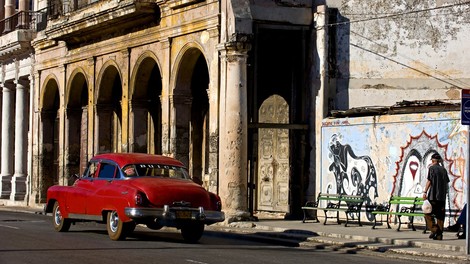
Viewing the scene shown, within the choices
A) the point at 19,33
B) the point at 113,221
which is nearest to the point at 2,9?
the point at 19,33

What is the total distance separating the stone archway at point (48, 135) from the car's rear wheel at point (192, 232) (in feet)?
73.0

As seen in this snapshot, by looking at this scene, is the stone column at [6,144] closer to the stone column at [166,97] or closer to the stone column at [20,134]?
the stone column at [20,134]

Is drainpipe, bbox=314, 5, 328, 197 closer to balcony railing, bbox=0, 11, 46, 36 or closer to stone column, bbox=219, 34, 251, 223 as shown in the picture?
stone column, bbox=219, 34, 251, 223

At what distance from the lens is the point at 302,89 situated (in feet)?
90.5

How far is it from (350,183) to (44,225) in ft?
25.6

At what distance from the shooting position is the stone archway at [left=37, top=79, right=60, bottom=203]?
135 ft

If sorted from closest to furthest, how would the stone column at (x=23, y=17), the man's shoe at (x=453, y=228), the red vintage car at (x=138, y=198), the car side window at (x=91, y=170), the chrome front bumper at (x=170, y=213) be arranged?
the chrome front bumper at (x=170, y=213), the red vintage car at (x=138, y=198), the car side window at (x=91, y=170), the man's shoe at (x=453, y=228), the stone column at (x=23, y=17)

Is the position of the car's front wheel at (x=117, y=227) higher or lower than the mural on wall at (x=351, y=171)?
lower

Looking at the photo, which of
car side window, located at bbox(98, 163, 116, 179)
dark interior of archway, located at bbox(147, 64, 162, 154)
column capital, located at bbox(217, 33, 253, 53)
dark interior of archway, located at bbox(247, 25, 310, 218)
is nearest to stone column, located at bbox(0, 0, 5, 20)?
dark interior of archway, located at bbox(147, 64, 162, 154)

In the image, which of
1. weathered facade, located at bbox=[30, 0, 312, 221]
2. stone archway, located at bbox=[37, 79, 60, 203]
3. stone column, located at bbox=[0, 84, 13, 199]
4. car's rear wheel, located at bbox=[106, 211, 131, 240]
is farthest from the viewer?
stone column, located at bbox=[0, 84, 13, 199]

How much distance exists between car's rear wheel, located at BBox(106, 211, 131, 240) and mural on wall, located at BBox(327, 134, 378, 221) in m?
7.49

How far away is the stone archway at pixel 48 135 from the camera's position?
4112 centimetres

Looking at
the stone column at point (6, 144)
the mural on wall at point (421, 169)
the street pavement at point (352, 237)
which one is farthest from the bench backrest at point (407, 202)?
the stone column at point (6, 144)

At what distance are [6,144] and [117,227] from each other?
28444 mm
